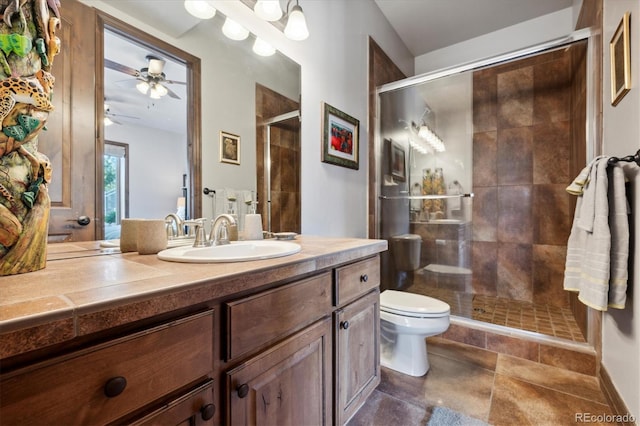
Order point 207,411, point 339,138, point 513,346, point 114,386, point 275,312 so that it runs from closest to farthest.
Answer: point 114,386, point 207,411, point 275,312, point 513,346, point 339,138

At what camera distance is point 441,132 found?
9.85ft

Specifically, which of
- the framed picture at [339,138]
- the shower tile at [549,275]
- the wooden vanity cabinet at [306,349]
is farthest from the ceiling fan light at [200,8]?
the shower tile at [549,275]

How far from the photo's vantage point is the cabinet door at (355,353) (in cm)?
113

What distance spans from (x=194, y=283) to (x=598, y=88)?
7.81 ft

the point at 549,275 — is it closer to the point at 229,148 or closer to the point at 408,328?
the point at 408,328

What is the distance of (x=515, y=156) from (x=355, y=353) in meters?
2.66

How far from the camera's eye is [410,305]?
178 cm

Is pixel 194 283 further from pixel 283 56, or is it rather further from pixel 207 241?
pixel 283 56

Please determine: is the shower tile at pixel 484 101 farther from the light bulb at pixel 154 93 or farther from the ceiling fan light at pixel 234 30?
the light bulb at pixel 154 93

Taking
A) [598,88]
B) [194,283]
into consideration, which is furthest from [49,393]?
[598,88]

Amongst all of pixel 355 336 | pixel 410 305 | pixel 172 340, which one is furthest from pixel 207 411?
pixel 410 305

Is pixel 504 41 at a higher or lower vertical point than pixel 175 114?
higher

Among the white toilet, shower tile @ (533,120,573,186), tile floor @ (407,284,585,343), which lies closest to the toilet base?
the white toilet

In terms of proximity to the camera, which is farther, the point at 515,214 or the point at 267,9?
the point at 515,214
